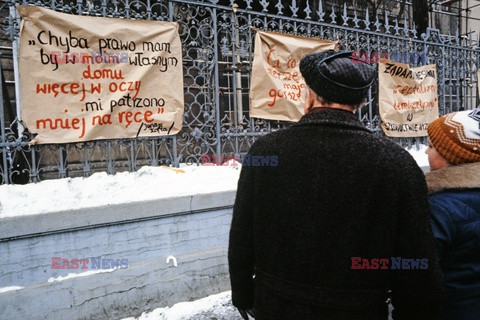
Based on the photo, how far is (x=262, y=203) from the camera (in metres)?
1.79

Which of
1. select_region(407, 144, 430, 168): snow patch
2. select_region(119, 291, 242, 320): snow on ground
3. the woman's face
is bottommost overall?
select_region(119, 291, 242, 320): snow on ground

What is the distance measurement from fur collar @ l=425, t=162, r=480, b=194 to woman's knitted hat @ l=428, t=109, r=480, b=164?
2.0 inches

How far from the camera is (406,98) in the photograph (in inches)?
258

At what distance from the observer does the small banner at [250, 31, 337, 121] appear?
479cm

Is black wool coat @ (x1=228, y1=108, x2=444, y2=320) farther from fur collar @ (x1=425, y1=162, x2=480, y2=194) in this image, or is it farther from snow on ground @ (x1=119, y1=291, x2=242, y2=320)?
snow on ground @ (x1=119, y1=291, x2=242, y2=320)

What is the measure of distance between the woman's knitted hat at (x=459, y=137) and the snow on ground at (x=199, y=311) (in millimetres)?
2744

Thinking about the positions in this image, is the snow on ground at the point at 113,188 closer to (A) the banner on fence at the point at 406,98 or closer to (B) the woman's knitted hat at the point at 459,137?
(B) the woman's knitted hat at the point at 459,137

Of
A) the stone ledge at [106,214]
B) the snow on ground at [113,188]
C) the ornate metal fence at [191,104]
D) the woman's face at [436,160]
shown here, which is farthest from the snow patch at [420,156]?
the woman's face at [436,160]

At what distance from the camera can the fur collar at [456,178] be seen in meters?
1.75

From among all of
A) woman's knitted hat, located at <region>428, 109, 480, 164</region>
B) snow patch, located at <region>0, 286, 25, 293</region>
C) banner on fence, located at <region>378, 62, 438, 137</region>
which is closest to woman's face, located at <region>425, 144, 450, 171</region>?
woman's knitted hat, located at <region>428, 109, 480, 164</region>

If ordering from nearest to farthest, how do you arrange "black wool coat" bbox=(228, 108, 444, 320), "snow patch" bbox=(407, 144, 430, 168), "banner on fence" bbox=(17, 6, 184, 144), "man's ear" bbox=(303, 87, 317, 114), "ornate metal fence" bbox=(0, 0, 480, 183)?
1. "black wool coat" bbox=(228, 108, 444, 320)
2. "man's ear" bbox=(303, 87, 317, 114)
3. "banner on fence" bbox=(17, 6, 184, 144)
4. "ornate metal fence" bbox=(0, 0, 480, 183)
5. "snow patch" bbox=(407, 144, 430, 168)

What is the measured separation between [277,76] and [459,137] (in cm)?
329

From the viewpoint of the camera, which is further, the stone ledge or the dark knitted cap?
the stone ledge

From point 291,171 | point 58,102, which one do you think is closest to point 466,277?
point 291,171
